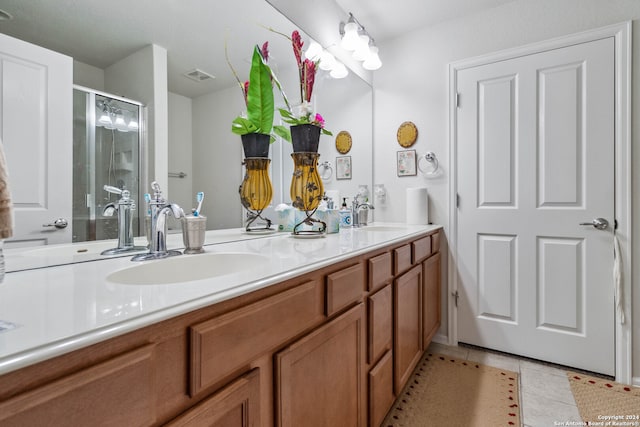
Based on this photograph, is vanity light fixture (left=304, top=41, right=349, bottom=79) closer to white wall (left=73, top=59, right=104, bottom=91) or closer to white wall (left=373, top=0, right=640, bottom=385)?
white wall (left=373, top=0, right=640, bottom=385)

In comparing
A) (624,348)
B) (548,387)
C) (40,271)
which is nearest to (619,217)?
(624,348)

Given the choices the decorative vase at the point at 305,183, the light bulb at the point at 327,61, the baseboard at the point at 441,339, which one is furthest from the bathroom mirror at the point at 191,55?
the baseboard at the point at 441,339

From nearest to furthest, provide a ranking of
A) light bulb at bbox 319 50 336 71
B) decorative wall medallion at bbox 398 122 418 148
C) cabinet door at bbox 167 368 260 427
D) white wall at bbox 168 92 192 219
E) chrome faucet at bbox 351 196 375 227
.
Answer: cabinet door at bbox 167 368 260 427, white wall at bbox 168 92 192 219, light bulb at bbox 319 50 336 71, chrome faucet at bbox 351 196 375 227, decorative wall medallion at bbox 398 122 418 148

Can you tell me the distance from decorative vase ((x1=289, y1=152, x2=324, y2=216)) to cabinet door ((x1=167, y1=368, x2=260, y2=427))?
922 millimetres

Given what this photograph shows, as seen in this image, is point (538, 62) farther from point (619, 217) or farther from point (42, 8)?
point (42, 8)

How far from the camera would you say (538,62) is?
1.98 m

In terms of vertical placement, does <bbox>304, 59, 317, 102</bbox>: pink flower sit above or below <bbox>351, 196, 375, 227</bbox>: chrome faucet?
above

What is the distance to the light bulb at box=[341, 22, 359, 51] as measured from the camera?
2135mm

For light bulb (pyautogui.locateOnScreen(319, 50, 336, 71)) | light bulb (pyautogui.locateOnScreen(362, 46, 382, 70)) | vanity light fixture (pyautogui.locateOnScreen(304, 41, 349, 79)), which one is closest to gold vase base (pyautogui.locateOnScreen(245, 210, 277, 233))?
vanity light fixture (pyautogui.locateOnScreen(304, 41, 349, 79))

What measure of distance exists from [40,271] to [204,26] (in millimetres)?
1058

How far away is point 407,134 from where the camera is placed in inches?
95.4

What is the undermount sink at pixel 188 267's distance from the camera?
83 cm

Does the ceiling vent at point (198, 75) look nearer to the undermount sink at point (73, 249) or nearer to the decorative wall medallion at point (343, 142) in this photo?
the undermount sink at point (73, 249)

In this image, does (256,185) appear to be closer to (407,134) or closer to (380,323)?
(380,323)
